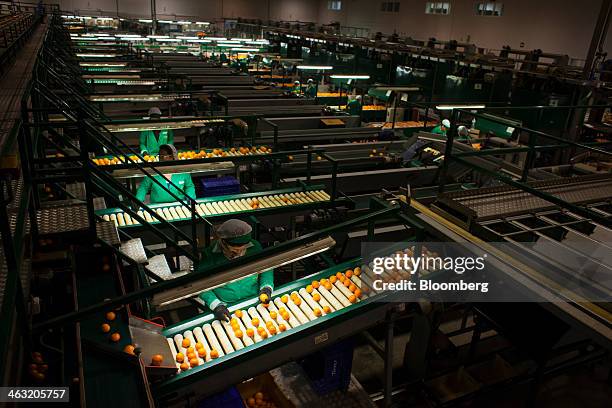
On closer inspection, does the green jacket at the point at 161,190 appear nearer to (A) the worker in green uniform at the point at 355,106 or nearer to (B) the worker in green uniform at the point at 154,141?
(B) the worker in green uniform at the point at 154,141

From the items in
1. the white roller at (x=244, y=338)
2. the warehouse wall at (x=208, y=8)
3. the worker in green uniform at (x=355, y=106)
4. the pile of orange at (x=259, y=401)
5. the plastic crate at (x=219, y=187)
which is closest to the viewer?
the white roller at (x=244, y=338)

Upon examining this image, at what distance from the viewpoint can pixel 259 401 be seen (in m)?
4.81

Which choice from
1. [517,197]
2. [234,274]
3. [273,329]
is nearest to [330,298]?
[273,329]

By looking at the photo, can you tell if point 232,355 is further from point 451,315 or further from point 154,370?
point 451,315

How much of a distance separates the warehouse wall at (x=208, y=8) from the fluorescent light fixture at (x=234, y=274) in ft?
120

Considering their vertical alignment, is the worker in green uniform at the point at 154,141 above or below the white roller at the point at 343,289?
above

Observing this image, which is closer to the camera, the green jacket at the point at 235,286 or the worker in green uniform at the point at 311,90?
the green jacket at the point at 235,286

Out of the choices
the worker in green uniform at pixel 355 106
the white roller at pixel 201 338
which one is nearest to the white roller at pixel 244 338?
the white roller at pixel 201 338

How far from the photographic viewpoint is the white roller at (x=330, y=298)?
4.43 m

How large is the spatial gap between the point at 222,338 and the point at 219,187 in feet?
13.7

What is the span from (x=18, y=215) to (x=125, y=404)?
1.37 m

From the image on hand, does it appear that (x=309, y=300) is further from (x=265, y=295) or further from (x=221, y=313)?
(x=221, y=313)

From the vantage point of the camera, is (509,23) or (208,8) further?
(208,8)

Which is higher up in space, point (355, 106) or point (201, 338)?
point (355, 106)
